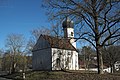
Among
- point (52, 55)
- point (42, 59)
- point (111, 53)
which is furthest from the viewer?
point (111, 53)

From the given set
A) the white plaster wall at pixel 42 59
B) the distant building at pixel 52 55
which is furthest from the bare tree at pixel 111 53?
the white plaster wall at pixel 42 59

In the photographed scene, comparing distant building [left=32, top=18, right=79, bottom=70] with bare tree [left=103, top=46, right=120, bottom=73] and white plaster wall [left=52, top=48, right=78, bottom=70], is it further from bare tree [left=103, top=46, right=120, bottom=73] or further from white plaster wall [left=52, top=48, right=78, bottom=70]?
bare tree [left=103, top=46, right=120, bottom=73]

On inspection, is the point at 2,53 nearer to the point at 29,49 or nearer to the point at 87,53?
the point at 29,49

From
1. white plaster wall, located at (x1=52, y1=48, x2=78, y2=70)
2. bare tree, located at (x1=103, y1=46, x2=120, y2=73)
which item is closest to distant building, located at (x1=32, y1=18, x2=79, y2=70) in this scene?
white plaster wall, located at (x1=52, y1=48, x2=78, y2=70)

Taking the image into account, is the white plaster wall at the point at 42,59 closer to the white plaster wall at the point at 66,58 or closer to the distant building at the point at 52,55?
the distant building at the point at 52,55

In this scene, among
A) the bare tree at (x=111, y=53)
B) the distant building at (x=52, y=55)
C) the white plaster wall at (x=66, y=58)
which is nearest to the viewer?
the distant building at (x=52, y=55)

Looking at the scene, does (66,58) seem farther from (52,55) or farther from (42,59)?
(42,59)

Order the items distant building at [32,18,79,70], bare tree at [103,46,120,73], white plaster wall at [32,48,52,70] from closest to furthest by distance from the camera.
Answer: distant building at [32,18,79,70], white plaster wall at [32,48,52,70], bare tree at [103,46,120,73]

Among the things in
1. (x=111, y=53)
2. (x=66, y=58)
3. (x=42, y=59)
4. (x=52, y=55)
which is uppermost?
(x=111, y=53)

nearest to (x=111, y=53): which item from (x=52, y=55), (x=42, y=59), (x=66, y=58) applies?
(x=66, y=58)

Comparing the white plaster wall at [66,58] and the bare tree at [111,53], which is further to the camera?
the bare tree at [111,53]

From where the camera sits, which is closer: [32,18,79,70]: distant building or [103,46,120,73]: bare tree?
[32,18,79,70]: distant building

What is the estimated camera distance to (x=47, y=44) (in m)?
57.0

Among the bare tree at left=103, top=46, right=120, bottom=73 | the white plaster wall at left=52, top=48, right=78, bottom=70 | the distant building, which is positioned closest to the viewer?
the distant building
